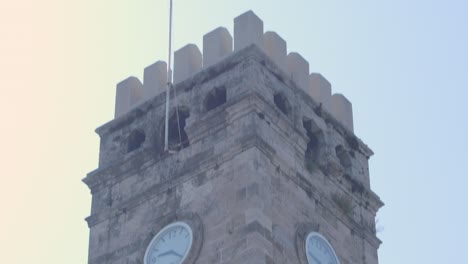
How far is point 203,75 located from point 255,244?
20.1 feet

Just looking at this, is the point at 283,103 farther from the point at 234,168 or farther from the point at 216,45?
the point at 234,168

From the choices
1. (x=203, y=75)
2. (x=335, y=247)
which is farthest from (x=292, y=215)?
(x=203, y=75)

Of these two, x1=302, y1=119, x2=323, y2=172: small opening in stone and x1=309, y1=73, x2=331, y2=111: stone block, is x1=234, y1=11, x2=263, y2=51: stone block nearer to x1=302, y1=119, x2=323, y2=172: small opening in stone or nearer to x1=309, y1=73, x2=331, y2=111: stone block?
x1=302, y1=119, x2=323, y2=172: small opening in stone

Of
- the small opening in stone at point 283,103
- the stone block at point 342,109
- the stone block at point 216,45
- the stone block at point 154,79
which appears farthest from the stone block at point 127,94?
the stone block at point 342,109

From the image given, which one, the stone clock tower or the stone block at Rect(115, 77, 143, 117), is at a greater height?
the stone block at Rect(115, 77, 143, 117)

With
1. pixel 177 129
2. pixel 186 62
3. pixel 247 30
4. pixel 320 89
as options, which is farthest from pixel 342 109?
pixel 177 129

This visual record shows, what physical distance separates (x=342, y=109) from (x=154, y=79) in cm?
524

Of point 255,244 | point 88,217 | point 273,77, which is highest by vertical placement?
point 273,77

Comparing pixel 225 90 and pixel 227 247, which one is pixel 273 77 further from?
pixel 227 247

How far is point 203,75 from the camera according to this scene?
4281cm

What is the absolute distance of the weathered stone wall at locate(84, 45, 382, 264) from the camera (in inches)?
1556

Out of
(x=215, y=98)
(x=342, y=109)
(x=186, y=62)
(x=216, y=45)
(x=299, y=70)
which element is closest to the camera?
(x=215, y=98)

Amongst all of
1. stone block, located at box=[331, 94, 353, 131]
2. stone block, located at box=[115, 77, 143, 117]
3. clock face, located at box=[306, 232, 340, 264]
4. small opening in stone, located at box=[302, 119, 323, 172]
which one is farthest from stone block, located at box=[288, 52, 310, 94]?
clock face, located at box=[306, 232, 340, 264]

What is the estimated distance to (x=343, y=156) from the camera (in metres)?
44.2
